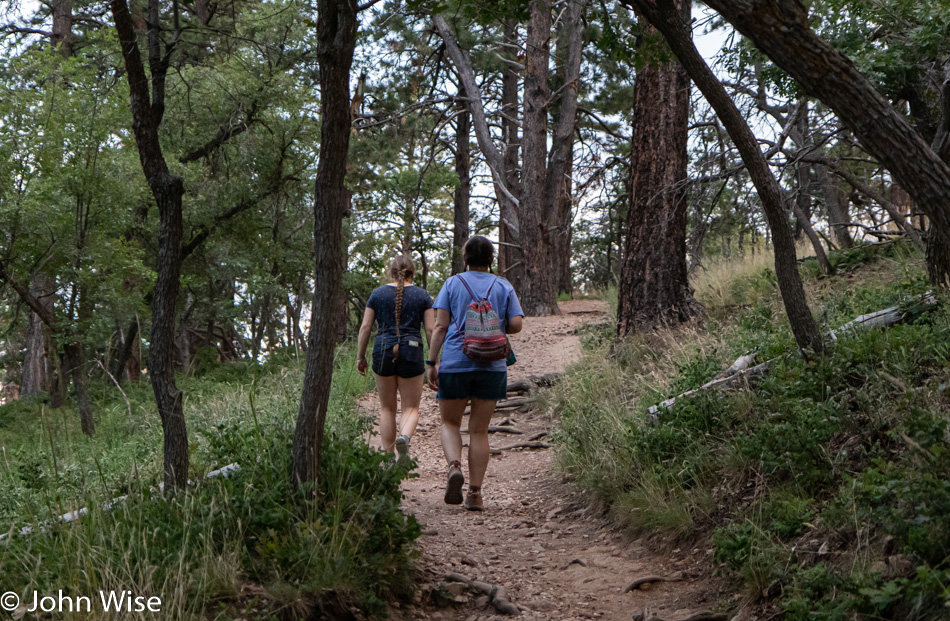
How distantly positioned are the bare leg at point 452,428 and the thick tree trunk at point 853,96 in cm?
314

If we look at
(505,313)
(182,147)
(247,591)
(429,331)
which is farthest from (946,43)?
(182,147)

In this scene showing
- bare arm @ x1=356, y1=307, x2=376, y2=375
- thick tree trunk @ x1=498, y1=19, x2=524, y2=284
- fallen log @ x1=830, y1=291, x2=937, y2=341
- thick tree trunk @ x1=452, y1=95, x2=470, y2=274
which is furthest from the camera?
thick tree trunk @ x1=452, y1=95, x2=470, y2=274

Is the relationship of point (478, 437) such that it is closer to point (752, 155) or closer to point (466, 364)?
point (466, 364)

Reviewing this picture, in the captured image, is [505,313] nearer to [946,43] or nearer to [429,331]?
[429,331]

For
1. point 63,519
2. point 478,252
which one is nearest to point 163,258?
point 63,519

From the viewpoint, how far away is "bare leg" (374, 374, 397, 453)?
6094 millimetres

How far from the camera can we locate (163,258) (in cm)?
409

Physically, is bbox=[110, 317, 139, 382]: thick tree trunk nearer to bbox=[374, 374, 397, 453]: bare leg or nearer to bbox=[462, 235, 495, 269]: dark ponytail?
bbox=[374, 374, 397, 453]: bare leg

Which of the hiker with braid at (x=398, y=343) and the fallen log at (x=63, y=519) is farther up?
the hiker with braid at (x=398, y=343)

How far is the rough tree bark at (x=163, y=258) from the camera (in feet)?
13.2

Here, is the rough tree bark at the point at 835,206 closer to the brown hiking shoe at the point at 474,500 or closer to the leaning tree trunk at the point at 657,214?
the leaning tree trunk at the point at 657,214

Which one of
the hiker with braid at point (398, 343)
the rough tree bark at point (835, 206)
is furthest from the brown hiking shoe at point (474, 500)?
the rough tree bark at point (835, 206)

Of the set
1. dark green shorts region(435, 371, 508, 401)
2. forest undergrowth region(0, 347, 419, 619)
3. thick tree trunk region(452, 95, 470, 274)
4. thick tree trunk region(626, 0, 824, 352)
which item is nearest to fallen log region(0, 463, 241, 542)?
forest undergrowth region(0, 347, 419, 619)

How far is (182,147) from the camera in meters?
14.2
